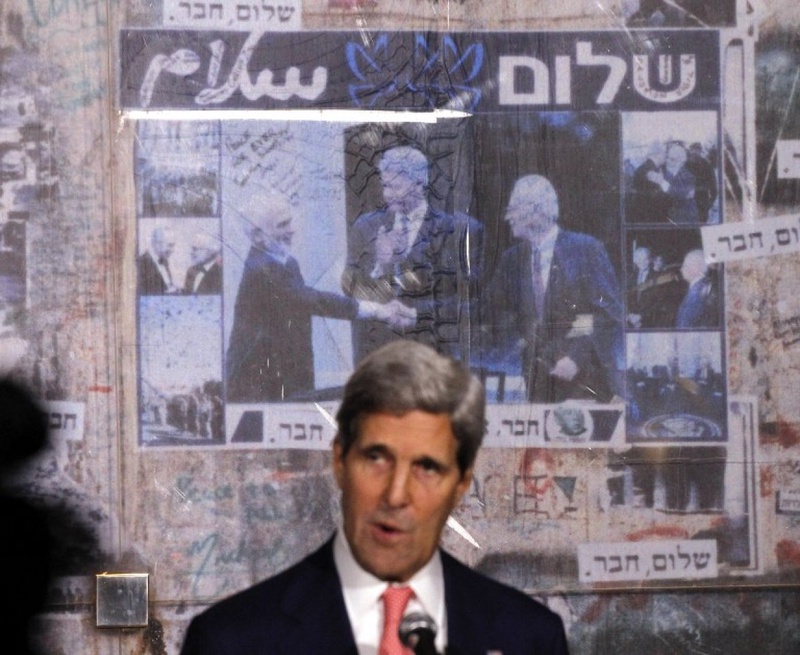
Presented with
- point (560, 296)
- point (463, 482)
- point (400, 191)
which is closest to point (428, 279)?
point (400, 191)

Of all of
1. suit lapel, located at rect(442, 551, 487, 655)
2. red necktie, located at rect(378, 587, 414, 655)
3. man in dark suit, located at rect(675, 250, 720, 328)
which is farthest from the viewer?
man in dark suit, located at rect(675, 250, 720, 328)

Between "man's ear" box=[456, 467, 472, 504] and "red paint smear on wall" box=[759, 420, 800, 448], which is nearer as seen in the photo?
"man's ear" box=[456, 467, 472, 504]

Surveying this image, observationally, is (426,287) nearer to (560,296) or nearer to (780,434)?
(560,296)

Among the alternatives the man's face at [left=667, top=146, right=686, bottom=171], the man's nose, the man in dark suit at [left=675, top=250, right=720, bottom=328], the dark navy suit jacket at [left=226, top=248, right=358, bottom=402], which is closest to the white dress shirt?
the man's nose

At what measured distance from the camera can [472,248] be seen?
4328 mm

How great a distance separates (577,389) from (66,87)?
172 centimetres

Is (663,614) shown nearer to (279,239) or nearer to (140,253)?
(279,239)

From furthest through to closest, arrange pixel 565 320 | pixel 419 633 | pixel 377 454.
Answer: pixel 565 320, pixel 377 454, pixel 419 633

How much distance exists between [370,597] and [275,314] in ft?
6.71

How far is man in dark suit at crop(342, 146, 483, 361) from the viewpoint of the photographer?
14.1 ft

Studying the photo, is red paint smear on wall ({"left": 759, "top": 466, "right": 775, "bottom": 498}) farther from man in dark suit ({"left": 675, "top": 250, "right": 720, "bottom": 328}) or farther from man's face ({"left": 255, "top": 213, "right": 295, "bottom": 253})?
man's face ({"left": 255, "top": 213, "right": 295, "bottom": 253})

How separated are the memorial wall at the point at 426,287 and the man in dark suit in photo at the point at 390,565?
1857 millimetres

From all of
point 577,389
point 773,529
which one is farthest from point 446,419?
point 773,529

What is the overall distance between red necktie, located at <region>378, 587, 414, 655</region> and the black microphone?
0.18 meters
